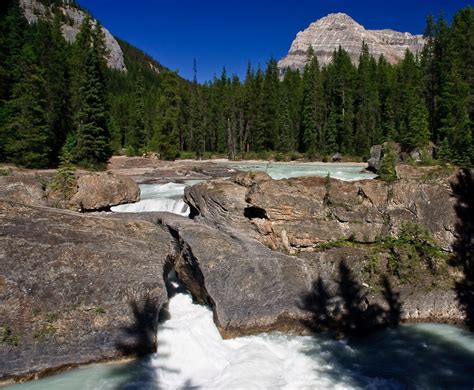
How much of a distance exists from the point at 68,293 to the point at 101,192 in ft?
24.9

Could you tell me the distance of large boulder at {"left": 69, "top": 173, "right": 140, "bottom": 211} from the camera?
1588 centimetres

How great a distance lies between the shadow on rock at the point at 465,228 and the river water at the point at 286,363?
5.80ft

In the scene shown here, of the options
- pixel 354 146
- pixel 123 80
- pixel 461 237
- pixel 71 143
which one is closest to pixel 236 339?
pixel 461 237

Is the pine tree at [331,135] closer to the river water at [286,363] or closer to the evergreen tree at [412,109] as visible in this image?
the evergreen tree at [412,109]

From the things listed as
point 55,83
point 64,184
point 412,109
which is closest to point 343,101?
point 412,109

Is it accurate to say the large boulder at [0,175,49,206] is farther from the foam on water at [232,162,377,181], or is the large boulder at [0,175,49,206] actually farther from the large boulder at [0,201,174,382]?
the foam on water at [232,162,377,181]

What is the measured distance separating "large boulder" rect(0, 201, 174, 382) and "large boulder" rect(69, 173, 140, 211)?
5.16 meters

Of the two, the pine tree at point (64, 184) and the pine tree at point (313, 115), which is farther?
the pine tree at point (313, 115)

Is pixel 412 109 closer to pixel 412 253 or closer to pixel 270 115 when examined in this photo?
pixel 270 115

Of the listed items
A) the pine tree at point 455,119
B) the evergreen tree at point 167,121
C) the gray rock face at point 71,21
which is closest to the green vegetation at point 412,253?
the pine tree at point 455,119

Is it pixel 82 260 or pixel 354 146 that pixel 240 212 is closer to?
pixel 82 260

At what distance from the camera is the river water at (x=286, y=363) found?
27.2 feet

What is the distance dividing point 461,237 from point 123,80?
135 meters

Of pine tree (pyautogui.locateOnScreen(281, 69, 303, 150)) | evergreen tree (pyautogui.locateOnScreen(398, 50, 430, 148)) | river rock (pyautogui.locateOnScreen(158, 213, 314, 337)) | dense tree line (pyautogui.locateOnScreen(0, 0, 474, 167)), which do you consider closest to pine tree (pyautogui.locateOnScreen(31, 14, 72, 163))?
dense tree line (pyautogui.locateOnScreen(0, 0, 474, 167))
